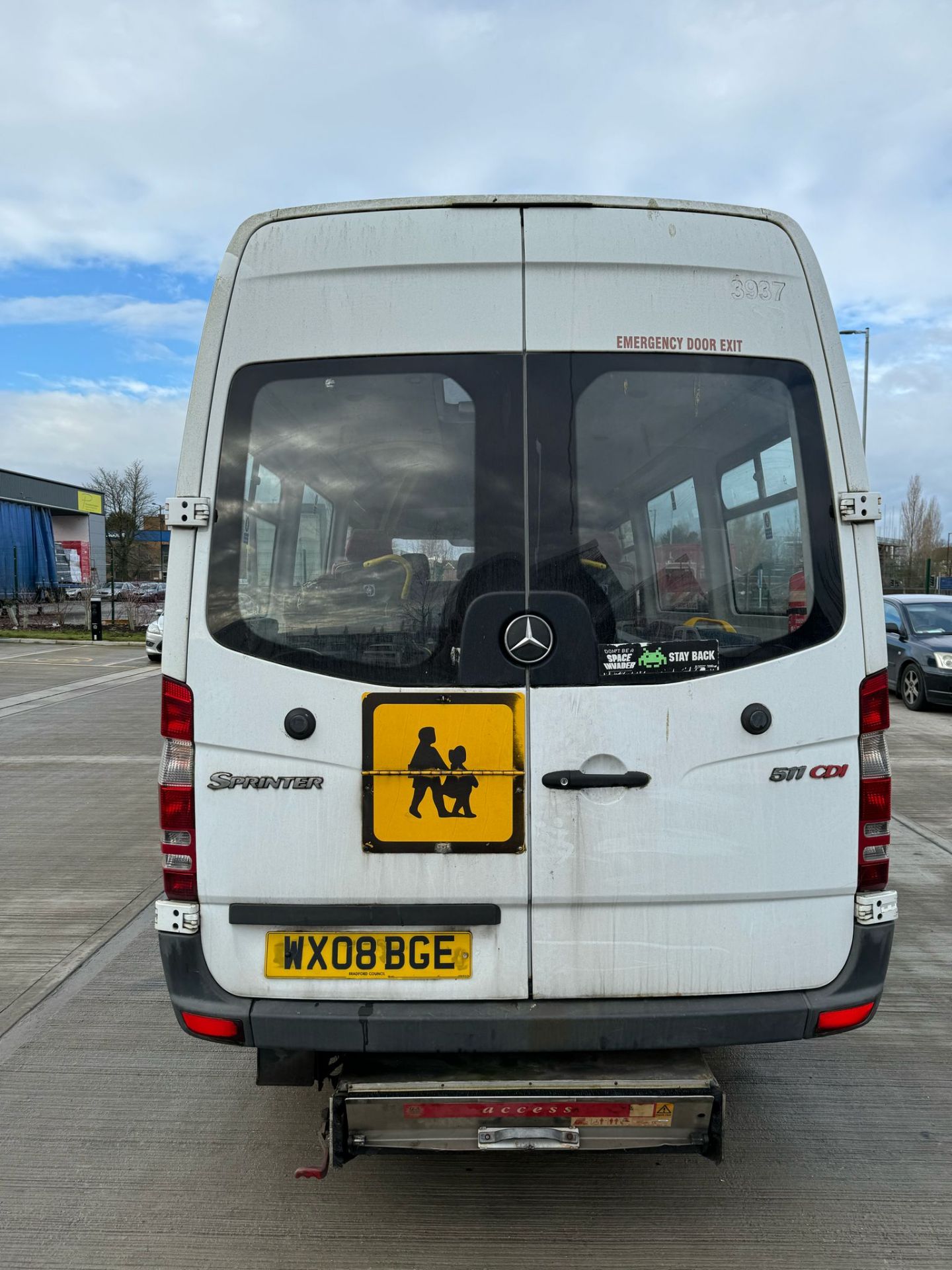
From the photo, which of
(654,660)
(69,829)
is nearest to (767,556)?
(654,660)

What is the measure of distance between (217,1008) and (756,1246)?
1.58 meters

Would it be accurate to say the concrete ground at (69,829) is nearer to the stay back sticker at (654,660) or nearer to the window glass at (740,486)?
the stay back sticker at (654,660)

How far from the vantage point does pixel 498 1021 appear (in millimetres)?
2453

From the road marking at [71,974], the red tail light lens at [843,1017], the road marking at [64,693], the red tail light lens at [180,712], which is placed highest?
the red tail light lens at [180,712]

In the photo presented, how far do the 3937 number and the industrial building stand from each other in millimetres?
44036

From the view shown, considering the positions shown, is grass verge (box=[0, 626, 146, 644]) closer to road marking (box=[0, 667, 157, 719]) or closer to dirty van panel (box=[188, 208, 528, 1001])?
road marking (box=[0, 667, 157, 719])

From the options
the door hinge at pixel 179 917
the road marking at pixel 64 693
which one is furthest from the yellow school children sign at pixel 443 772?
the road marking at pixel 64 693

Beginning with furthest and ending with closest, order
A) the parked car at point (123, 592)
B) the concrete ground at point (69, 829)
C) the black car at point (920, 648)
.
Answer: the parked car at point (123, 592) < the black car at point (920, 648) < the concrete ground at point (69, 829)

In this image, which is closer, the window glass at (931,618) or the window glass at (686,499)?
the window glass at (686,499)

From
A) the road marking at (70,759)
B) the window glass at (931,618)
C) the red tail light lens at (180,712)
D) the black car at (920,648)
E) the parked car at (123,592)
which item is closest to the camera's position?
the red tail light lens at (180,712)

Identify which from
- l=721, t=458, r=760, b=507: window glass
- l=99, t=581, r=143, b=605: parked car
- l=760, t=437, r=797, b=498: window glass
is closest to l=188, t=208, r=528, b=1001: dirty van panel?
l=721, t=458, r=760, b=507: window glass

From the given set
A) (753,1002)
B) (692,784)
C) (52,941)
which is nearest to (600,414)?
(692,784)

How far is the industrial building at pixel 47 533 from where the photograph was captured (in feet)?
155

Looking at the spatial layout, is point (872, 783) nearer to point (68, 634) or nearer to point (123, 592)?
point (68, 634)
